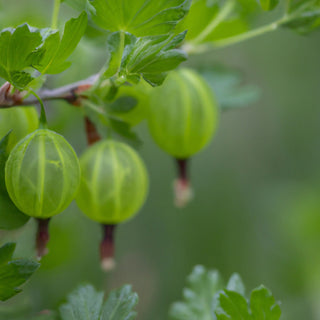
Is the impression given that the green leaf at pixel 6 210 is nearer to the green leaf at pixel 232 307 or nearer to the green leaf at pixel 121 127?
the green leaf at pixel 121 127

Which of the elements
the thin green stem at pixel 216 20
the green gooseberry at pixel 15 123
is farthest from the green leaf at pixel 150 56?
the thin green stem at pixel 216 20

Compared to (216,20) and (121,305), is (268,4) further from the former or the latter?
(121,305)

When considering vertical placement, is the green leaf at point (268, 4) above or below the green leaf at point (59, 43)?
above

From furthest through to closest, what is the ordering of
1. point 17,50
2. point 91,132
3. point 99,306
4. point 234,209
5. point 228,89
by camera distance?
point 234,209, point 228,89, point 91,132, point 99,306, point 17,50

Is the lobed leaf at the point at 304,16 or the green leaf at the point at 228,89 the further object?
the green leaf at the point at 228,89

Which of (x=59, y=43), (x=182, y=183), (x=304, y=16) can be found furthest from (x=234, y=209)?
(x=59, y=43)

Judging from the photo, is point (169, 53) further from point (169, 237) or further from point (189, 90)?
point (169, 237)
